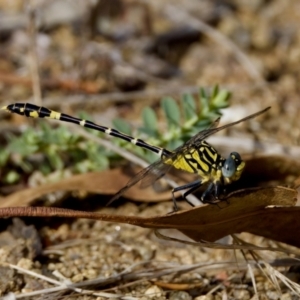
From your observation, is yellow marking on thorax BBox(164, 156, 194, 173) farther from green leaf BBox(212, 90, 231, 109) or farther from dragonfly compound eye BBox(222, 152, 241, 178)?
green leaf BBox(212, 90, 231, 109)

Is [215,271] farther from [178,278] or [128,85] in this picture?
[128,85]

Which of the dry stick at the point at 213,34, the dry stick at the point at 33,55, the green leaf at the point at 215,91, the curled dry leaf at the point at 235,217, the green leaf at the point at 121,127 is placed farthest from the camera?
the dry stick at the point at 213,34

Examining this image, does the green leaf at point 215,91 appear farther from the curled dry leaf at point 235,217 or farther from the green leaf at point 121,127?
the curled dry leaf at point 235,217

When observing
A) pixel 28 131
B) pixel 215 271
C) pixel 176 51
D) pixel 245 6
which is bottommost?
pixel 215 271

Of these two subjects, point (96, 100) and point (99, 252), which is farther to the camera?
point (96, 100)

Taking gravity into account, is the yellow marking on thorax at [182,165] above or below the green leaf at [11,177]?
below

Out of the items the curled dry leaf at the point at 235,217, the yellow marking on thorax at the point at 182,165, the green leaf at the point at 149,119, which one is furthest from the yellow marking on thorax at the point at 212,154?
the curled dry leaf at the point at 235,217

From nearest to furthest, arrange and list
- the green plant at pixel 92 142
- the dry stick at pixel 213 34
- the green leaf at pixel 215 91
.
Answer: the green leaf at pixel 215 91 < the green plant at pixel 92 142 < the dry stick at pixel 213 34

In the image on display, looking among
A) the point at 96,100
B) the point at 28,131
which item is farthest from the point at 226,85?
the point at 28,131
